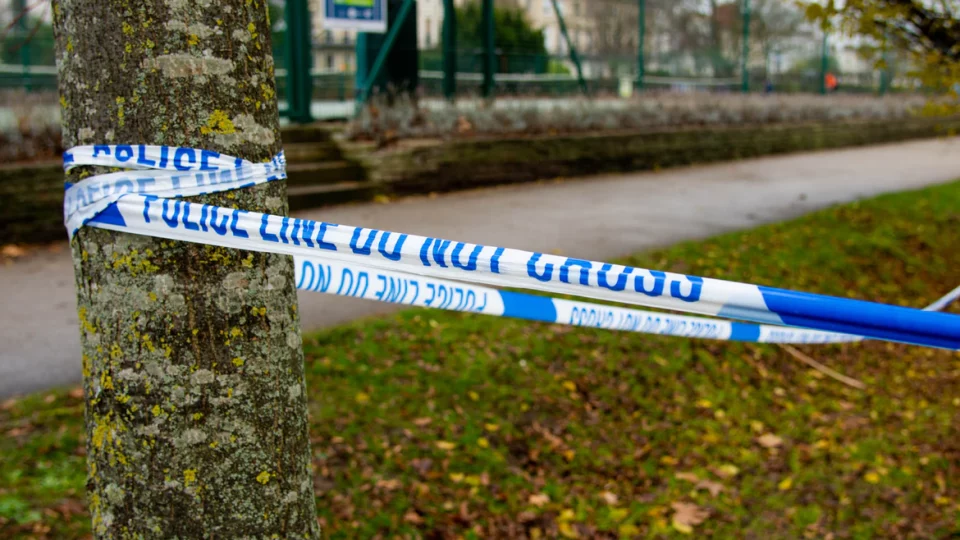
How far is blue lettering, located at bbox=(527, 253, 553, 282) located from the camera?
1748 mm

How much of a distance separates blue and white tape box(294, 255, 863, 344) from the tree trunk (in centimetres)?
111

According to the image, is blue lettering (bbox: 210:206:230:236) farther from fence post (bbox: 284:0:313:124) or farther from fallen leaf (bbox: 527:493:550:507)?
fence post (bbox: 284:0:313:124)

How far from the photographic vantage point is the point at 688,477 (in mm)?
4293

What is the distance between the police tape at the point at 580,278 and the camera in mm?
1650

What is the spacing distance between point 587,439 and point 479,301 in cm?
175

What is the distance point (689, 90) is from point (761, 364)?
35.4 feet

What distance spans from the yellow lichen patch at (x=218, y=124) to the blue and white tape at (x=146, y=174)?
0.04 m

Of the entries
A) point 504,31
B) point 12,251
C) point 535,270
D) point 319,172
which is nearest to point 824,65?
point 504,31

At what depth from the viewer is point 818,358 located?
5.74 meters

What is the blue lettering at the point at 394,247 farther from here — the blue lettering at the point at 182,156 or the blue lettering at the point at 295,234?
the blue lettering at the point at 182,156

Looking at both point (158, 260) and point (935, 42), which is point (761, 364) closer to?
point (935, 42)

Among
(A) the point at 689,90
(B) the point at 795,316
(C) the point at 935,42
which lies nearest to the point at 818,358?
(C) the point at 935,42

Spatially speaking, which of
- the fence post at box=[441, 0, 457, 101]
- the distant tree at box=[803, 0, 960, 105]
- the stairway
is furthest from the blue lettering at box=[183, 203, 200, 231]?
the fence post at box=[441, 0, 457, 101]

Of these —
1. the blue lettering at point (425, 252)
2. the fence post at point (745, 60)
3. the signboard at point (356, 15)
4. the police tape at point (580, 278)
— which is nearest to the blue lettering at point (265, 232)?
the police tape at point (580, 278)
